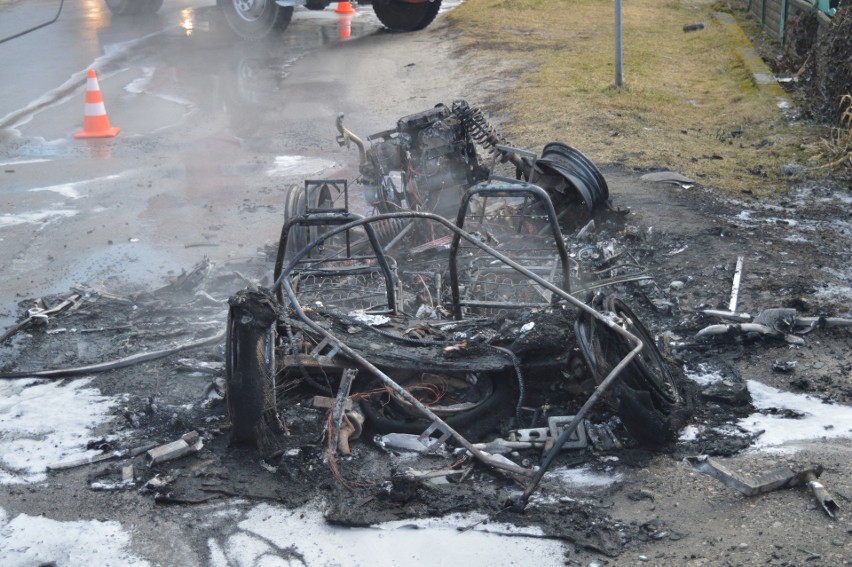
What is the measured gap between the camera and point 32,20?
17734 millimetres

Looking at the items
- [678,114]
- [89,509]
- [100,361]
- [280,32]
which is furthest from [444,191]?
[280,32]

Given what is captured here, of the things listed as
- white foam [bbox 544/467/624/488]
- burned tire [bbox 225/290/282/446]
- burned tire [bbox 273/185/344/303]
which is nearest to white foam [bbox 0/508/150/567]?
burned tire [bbox 225/290/282/446]

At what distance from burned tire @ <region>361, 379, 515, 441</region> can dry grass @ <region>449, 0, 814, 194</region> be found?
492 cm

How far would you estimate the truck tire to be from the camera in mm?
17594

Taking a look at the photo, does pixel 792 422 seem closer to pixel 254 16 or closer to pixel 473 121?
pixel 473 121

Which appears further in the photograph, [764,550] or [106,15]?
[106,15]

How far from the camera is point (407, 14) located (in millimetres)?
16266

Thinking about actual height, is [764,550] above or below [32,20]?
below

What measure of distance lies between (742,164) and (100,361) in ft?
22.9

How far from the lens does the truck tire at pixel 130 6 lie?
1759 centimetres

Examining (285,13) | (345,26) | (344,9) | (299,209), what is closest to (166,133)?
(299,209)

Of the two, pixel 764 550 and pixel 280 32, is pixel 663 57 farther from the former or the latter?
pixel 764 550

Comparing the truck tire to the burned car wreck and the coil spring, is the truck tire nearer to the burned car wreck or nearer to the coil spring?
the coil spring

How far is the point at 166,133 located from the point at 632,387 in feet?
27.0
